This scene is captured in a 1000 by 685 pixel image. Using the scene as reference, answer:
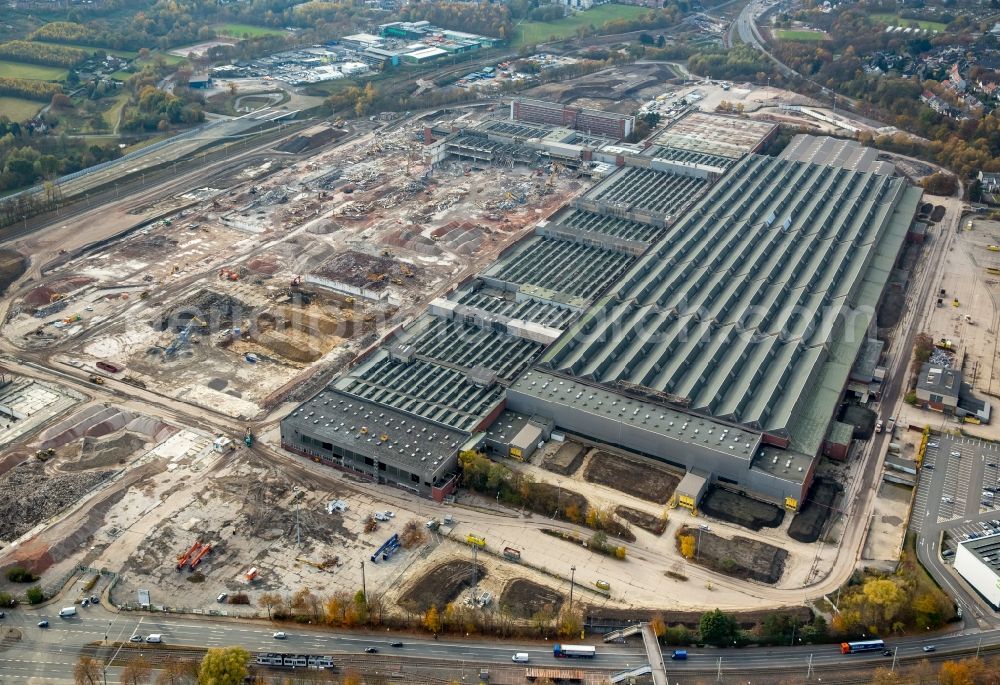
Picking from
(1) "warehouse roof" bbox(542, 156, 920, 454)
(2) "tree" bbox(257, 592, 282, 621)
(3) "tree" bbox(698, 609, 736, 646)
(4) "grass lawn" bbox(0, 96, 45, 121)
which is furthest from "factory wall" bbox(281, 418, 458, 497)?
(4) "grass lawn" bbox(0, 96, 45, 121)

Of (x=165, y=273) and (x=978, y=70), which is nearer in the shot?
(x=165, y=273)

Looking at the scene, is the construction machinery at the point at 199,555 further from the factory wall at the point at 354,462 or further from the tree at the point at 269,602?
the factory wall at the point at 354,462

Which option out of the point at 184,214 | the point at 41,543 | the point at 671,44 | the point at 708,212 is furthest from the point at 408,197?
the point at 671,44

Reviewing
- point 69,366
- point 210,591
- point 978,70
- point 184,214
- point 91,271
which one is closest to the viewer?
point 210,591

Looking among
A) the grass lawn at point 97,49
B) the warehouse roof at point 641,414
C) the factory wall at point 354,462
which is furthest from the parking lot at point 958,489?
the grass lawn at point 97,49

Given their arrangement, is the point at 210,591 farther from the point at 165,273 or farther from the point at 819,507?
the point at 165,273
